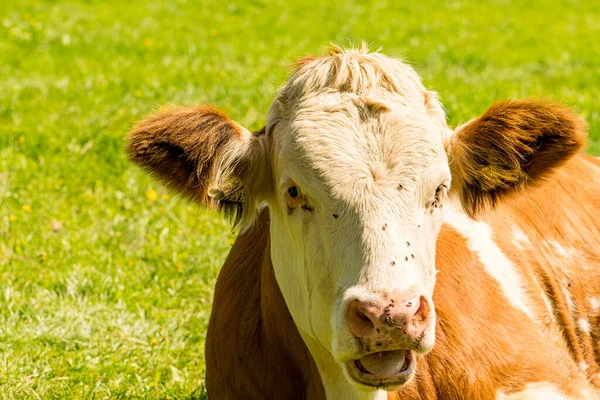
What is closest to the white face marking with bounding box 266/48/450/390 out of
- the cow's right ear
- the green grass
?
the cow's right ear

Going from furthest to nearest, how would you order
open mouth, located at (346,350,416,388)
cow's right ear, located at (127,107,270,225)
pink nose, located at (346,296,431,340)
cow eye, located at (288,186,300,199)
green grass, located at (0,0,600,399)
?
1. green grass, located at (0,0,600,399)
2. cow's right ear, located at (127,107,270,225)
3. cow eye, located at (288,186,300,199)
4. open mouth, located at (346,350,416,388)
5. pink nose, located at (346,296,431,340)

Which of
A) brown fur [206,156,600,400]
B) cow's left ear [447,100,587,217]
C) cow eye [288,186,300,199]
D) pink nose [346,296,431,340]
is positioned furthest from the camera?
brown fur [206,156,600,400]

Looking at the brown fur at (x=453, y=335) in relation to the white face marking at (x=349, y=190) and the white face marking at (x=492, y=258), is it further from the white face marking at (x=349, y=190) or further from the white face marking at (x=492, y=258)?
the white face marking at (x=349, y=190)

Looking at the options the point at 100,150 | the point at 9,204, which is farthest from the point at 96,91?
the point at 9,204

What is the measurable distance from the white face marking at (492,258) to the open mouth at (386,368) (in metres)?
1.66

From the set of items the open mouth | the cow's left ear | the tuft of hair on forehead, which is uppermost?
the tuft of hair on forehead

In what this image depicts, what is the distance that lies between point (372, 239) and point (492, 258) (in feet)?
6.17

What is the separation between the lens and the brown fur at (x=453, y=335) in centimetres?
444

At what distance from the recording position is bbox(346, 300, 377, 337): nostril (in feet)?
11.0

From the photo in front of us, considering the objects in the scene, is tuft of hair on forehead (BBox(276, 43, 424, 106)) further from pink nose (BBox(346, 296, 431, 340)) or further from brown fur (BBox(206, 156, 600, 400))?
pink nose (BBox(346, 296, 431, 340))

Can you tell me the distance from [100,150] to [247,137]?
454 centimetres

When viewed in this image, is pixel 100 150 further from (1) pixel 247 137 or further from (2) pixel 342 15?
(2) pixel 342 15

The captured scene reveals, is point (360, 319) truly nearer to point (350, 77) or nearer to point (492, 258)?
point (350, 77)

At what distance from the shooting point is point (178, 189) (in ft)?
14.0
